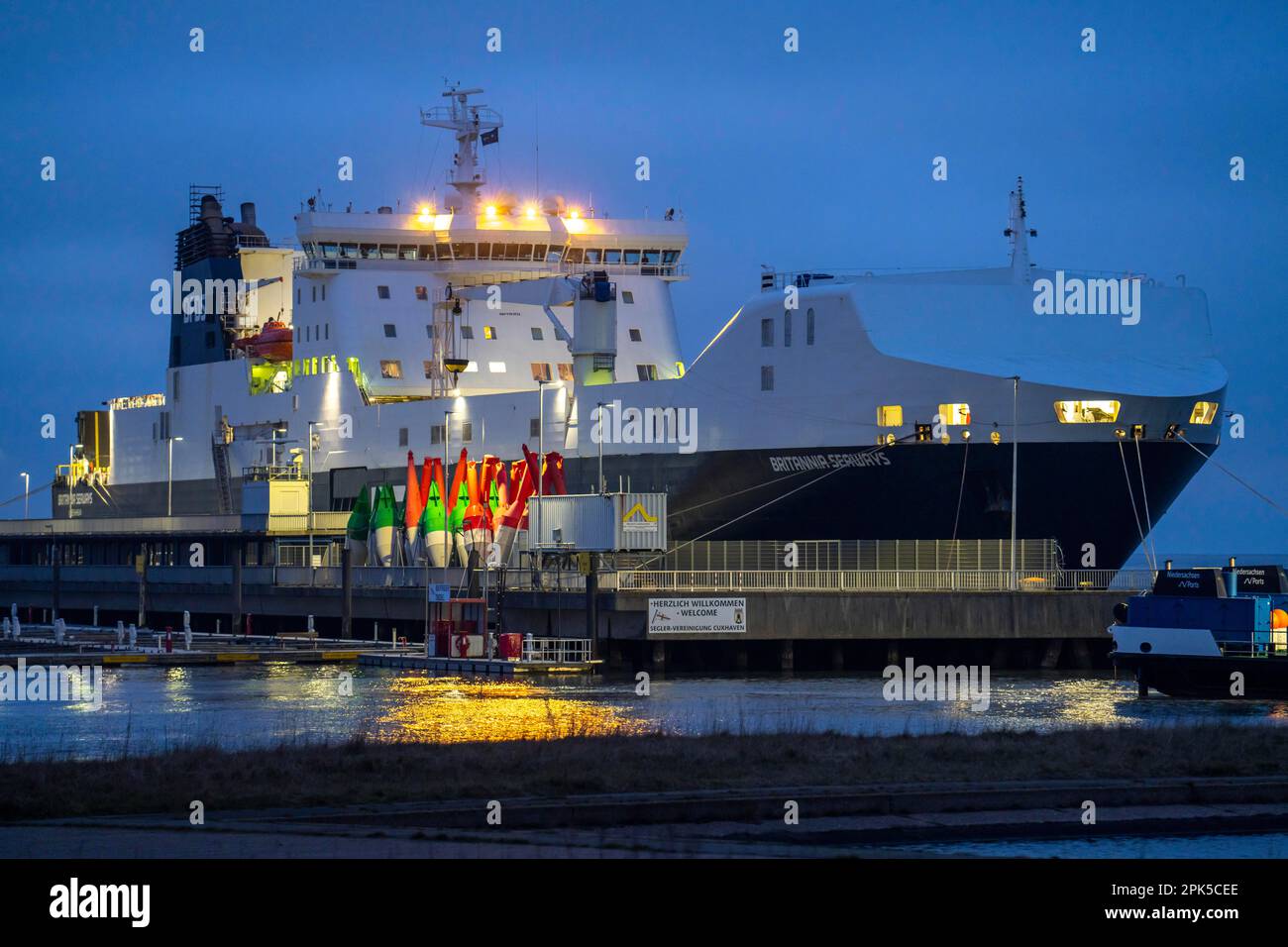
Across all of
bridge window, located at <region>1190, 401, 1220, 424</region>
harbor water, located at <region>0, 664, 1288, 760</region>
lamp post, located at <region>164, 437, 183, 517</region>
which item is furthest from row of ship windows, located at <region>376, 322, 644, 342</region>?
bridge window, located at <region>1190, 401, 1220, 424</region>

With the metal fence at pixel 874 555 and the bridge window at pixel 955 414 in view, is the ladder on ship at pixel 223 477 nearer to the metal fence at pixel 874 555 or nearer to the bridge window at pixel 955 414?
the metal fence at pixel 874 555

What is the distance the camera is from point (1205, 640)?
1262 inches

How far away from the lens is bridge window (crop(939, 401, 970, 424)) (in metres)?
39.9

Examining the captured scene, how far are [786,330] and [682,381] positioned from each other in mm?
3839

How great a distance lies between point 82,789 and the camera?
15.9 meters

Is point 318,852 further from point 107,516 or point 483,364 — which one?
point 107,516

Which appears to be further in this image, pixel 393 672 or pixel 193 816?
pixel 393 672

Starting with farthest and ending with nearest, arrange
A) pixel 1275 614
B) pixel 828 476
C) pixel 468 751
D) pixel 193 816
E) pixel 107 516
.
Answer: pixel 107 516, pixel 828 476, pixel 1275 614, pixel 468 751, pixel 193 816

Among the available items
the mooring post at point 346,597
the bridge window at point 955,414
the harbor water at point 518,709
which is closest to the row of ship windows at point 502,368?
the mooring post at point 346,597

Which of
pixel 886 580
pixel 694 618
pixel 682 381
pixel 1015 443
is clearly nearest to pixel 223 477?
pixel 682 381

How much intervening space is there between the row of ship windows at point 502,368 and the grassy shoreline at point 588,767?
A: 36200mm

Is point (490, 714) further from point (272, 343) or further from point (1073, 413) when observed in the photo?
point (272, 343)
